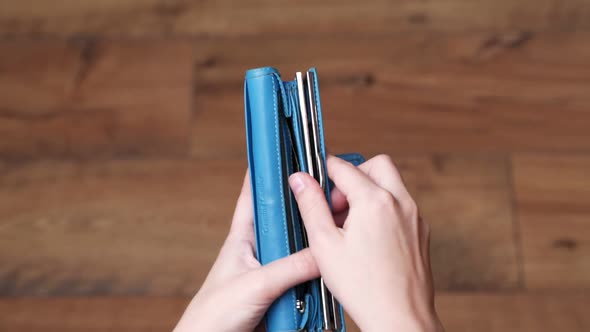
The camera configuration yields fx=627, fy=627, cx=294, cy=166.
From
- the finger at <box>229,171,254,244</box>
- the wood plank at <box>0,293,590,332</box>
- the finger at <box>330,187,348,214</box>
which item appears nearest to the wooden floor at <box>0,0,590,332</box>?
the wood plank at <box>0,293,590,332</box>

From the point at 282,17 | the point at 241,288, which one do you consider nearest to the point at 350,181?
the point at 241,288

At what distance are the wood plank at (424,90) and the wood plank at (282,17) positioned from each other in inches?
1.3

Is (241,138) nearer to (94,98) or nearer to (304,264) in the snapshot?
(94,98)

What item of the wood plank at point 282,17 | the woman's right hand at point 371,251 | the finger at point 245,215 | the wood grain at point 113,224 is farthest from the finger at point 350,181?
the wood plank at point 282,17

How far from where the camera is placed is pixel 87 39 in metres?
1.52

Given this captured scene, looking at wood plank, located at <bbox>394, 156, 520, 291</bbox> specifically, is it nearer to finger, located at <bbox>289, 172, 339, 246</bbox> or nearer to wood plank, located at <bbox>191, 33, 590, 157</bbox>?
wood plank, located at <bbox>191, 33, 590, 157</bbox>

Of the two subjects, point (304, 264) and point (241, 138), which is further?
point (241, 138)

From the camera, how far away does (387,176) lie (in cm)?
78

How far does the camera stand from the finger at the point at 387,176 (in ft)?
2.53

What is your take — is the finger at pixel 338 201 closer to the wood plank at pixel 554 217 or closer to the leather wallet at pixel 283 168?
the leather wallet at pixel 283 168

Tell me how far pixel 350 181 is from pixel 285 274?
13 cm

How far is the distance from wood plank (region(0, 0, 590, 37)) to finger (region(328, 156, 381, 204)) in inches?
31.9

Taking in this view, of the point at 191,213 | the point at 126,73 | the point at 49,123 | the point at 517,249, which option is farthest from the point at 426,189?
the point at 49,123

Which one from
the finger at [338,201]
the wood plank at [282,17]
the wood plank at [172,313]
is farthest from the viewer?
the wood plank at [282,17]
